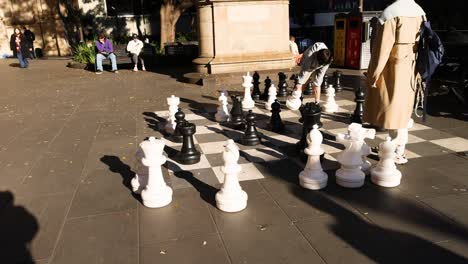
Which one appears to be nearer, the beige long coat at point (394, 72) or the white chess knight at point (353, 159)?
the white chess knight at point (353, 159)

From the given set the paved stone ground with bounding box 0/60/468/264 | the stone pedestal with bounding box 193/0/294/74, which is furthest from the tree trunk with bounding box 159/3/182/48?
the paved stone ground with bounding box 0/60/468/264

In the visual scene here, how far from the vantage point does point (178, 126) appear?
544 cm

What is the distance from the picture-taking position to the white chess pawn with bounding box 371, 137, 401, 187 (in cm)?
394

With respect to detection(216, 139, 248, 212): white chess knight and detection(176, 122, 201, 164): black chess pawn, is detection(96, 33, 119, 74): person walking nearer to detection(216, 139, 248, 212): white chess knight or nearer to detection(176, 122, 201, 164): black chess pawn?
detection(176, 122, 201, 164): black chess pawn

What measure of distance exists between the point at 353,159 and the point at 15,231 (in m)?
3.09

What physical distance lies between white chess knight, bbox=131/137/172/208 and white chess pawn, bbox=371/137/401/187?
206cm

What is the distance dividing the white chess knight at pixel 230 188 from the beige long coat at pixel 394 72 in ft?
5.72

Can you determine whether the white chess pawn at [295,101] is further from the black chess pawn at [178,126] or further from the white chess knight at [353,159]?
the white chess knight at [353,159]

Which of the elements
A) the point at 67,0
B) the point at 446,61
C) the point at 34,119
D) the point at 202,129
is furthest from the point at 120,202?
the point at 67,0

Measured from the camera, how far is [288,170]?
449 cm

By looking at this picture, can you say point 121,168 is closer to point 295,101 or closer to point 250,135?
point 250,135

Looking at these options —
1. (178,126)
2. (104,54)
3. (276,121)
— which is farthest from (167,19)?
(178,126)

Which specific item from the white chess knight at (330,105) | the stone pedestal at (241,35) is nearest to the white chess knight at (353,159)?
the white chess knight at (330,105)

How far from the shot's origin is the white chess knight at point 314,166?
3.88 m
